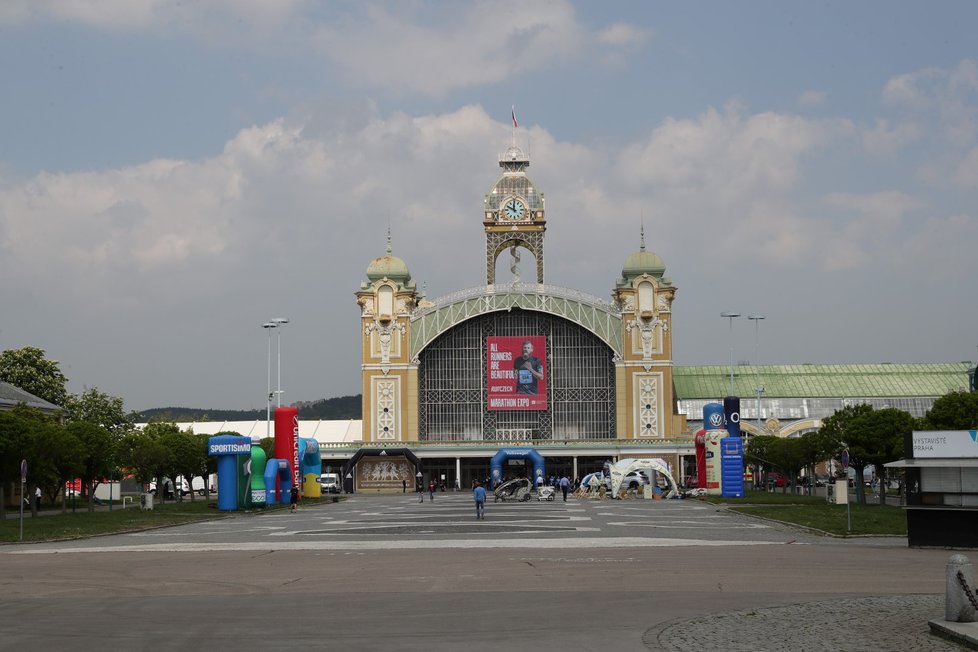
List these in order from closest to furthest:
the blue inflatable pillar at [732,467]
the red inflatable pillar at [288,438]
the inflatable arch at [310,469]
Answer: the blue inflatable pillar at [732,467] < the red inflatable pillar at [288,438] < the inflatable arch at [310,469]

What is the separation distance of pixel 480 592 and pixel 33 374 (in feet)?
293

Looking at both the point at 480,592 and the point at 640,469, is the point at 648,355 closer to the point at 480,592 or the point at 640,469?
the point at 640,469

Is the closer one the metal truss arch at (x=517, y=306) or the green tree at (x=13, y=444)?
the green tree at (x=13, y=444)

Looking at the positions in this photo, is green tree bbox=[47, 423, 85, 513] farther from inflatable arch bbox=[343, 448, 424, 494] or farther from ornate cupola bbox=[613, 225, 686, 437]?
ornate cupola bbox=[613, 225, 686, 437]

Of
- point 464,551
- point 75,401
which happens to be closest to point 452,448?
point 75,401

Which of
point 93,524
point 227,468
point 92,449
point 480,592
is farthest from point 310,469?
point 480,592

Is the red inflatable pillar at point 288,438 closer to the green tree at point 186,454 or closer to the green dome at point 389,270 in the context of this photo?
the green tree at point 186,454

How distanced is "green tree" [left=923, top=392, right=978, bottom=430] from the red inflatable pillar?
140 ft

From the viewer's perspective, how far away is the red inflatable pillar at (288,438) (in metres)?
84.5

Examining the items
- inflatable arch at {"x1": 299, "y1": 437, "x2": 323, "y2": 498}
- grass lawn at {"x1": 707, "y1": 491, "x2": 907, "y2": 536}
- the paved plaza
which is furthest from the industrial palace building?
the paved plaza

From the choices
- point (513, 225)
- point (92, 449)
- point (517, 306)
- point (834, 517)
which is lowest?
point (834, 517)

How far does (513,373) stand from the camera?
124 m

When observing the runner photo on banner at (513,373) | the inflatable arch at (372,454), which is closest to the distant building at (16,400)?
the inflatable arch at (372,454)

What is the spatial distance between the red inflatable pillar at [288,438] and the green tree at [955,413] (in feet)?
140
